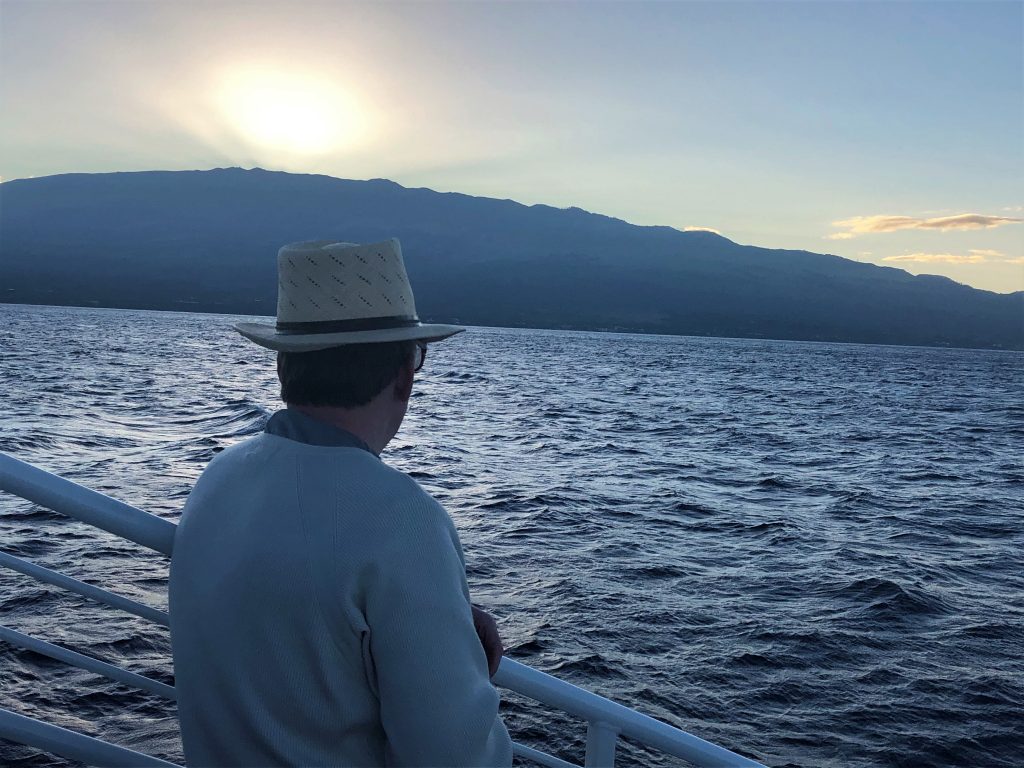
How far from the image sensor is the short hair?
Result: 5.05 ft

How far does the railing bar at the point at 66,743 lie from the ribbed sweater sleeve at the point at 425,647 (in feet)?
2.54

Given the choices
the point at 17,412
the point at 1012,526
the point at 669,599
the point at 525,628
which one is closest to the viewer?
the point at 525,628

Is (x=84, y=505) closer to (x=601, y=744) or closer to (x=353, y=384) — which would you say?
(x=353, y=384)

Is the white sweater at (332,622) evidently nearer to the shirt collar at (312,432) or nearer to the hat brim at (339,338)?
the shirt collar at (312,432)

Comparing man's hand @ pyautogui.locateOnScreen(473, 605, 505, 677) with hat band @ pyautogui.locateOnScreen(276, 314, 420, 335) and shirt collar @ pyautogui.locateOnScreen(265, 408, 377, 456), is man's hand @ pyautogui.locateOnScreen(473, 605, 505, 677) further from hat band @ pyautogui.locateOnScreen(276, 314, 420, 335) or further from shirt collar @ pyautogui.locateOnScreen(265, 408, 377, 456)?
hat band @ pyautogui.locateOnScreen(276, 314, 420, 335)

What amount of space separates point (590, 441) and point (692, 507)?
914cm

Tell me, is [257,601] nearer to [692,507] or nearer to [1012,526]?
[692,507]

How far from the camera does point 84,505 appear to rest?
5.57ft

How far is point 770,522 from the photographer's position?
13.7m

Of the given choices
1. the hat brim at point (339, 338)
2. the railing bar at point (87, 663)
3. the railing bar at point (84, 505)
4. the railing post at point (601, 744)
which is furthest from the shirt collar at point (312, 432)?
the railing post at point (601, 744)

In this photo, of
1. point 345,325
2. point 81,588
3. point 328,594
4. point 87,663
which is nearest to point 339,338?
point 345,325

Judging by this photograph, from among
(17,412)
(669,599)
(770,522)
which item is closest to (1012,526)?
(770,522)

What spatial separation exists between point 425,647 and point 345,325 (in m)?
0.61

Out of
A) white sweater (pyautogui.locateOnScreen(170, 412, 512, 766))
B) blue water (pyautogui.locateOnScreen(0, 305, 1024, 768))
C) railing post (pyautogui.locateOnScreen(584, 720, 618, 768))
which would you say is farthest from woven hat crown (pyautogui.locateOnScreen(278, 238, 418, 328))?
blue water (pyautogui.locateOnScreen(0, 305, 1024, 768))
